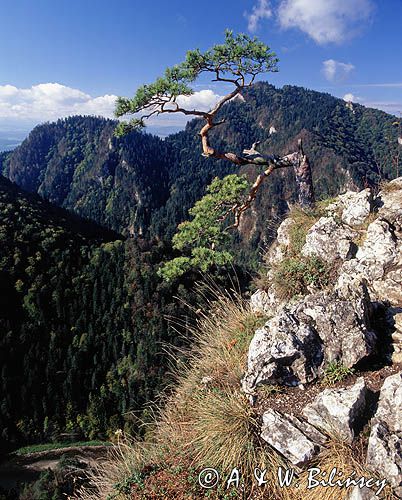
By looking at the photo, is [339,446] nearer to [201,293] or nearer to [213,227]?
[201,293]

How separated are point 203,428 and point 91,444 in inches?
2477

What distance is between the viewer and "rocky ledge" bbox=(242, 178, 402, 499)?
12.4ft

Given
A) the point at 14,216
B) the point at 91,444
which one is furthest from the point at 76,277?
the point at 91,444

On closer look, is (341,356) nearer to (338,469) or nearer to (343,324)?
(343,324)

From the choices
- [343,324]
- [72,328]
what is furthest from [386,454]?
[72,328]

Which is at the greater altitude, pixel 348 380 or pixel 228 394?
pixel 348 380

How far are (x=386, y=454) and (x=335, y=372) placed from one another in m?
1.21

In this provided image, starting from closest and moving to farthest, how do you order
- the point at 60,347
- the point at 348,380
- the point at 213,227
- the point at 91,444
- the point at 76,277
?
the point at 348,380 < the point at 213,227 < the point at 91,444 < the point at 60,347 < the point at 76,277

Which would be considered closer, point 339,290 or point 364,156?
point 339,290

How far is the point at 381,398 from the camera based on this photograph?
3.84 m

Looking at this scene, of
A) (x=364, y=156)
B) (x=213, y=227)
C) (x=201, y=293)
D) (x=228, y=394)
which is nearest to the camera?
(x=228, y=394)

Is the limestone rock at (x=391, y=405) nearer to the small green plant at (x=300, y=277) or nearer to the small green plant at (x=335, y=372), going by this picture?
the small green plant at (x=335, y=372)

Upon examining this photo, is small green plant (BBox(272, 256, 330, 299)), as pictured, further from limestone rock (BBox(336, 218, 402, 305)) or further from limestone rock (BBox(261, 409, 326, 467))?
limestone rock (BBox(261, 409, 326, 467))

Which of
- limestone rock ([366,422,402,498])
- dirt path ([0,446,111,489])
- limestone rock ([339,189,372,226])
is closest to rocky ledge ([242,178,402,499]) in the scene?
limestone rock ([366,422,402,498])
